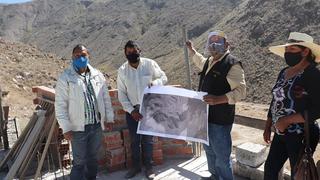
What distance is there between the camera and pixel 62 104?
14.6 feet

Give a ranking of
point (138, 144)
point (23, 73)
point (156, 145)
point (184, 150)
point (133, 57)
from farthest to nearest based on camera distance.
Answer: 1. point (23, 73)
2. point (184, 150)
3. point (156, 145)
4. point (138, 144)
5. point (133, 57)

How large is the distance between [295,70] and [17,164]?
3.30 m

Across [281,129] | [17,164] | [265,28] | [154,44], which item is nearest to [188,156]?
[17,164]

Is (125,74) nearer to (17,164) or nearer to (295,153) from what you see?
(17,164)

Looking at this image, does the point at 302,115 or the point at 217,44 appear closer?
the point at 302,115

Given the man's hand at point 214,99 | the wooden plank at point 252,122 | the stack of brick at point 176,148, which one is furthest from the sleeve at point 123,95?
the wooden plank at point 252,122

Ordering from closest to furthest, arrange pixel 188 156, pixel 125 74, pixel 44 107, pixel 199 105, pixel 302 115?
1. pixel 302 115
2. pixel 199 105
3. pixel 125 74
4. pixel 44 107
5. pixel 188 156

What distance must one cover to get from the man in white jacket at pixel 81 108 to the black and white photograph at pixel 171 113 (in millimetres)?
467

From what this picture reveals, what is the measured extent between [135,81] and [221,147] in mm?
1298

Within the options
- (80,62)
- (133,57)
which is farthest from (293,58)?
(80,62)

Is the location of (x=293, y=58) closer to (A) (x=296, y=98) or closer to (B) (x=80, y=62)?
(A) (x=296, y=98)

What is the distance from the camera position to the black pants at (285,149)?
360 centimetres

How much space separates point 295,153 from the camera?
361 centimetres

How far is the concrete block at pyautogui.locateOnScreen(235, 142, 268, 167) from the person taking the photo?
508cm
